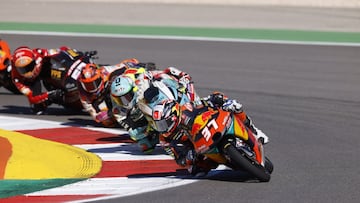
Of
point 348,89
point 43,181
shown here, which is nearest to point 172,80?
point 43,181

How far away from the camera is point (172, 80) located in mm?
11719

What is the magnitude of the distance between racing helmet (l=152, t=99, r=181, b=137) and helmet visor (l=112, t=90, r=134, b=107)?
1596 mm

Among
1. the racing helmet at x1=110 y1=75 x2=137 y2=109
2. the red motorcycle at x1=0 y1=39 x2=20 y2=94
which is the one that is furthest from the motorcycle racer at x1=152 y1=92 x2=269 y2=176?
the red motorcycle at x1=0 y1=39 x2=20 y2=94

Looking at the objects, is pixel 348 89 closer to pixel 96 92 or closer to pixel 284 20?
pixel 96 92

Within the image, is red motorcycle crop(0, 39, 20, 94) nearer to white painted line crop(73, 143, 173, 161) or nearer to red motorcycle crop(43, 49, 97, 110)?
red motorcycle crop(43, 49, 97, 110)

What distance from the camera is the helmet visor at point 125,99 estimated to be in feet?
36.7

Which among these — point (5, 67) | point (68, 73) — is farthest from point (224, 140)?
point (5, 67)

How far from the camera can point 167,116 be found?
951 cm

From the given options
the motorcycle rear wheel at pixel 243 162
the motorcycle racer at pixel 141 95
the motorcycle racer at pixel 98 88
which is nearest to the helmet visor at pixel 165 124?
the motorcycle rear wheel at pixel 243 162

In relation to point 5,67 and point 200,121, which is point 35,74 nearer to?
point 5,67

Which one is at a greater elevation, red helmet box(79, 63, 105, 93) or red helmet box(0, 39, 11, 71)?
red helmet box(79, 63, 105, 93)

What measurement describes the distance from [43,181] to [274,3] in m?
17.9

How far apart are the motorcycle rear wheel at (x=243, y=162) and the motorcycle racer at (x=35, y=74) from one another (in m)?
5.51

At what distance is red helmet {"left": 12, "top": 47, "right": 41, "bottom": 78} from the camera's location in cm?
1429
